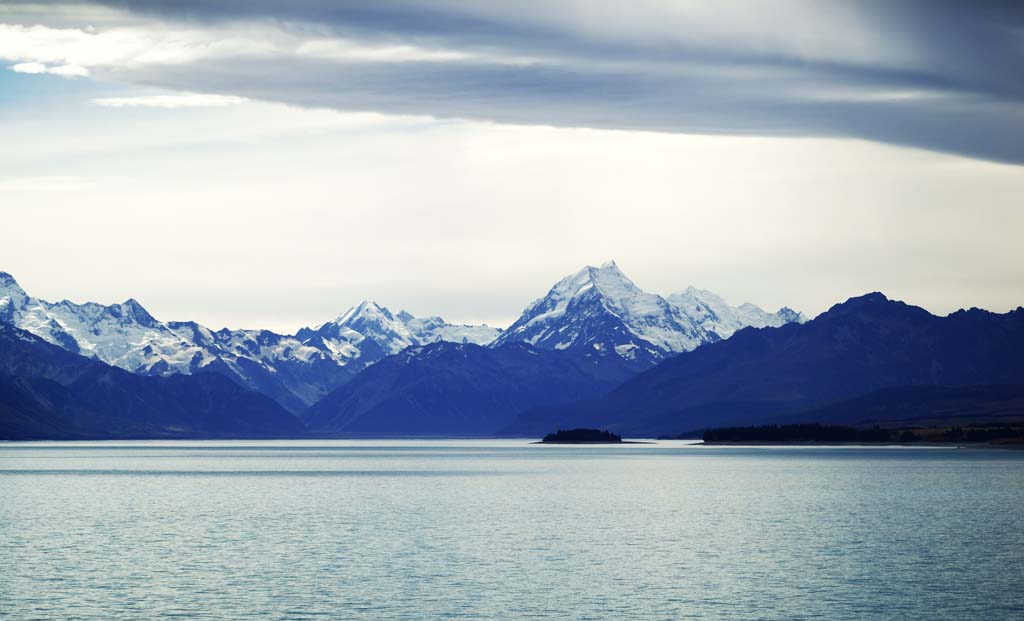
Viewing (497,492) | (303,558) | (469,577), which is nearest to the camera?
(469,577)

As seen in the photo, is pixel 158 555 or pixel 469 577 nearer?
pixel 469 577

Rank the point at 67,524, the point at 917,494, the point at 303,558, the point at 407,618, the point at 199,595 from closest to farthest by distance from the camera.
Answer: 1. the point at 407,618
2. the point at 199,595
3. the point at 303,558
4. the point at 67,524
5. the point at 917,494

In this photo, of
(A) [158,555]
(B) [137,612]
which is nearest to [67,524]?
(A) [158,555]

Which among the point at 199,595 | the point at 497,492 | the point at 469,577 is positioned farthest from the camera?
→ the point at 497,492

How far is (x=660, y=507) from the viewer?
14825 centimetres

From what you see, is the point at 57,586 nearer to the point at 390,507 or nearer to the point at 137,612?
the point at 137,612

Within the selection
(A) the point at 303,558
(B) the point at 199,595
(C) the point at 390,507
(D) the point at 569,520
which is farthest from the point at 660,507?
(B) the point at 199,595

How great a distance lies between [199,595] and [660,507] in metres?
76.6

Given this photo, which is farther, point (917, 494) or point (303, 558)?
point (917, 494)

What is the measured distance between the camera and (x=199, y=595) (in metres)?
80.1

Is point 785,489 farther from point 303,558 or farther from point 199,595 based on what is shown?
point 199,595

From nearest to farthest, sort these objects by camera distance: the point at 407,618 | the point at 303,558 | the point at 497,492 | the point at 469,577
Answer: the point at 407,618 → the point at 469,577 → the point at 303,558 → the point at 497,492

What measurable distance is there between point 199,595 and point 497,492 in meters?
101

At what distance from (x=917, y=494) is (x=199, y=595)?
110 metres
